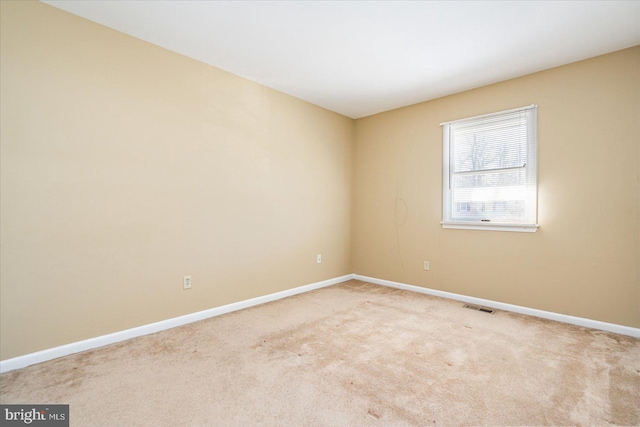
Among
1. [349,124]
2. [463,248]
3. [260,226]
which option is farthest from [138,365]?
[349,124]

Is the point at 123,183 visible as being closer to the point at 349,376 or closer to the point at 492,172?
the point at 349,376

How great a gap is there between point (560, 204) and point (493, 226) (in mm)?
658

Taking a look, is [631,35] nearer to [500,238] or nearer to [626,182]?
[626,182]

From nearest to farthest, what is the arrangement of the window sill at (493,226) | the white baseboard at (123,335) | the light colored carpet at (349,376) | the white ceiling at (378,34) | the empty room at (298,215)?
the light colored carpet at (349,376) → the empty room at (298,215) → the white baseboard at (123,335) → the white ceiling at (378,34) → the window sill at (493,226)

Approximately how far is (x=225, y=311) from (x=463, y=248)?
9.53 feet

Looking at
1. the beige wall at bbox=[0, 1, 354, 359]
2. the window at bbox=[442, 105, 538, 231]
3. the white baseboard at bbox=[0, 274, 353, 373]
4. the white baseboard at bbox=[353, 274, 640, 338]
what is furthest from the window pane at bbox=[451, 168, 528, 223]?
the white baseboard at bbox=[0, 274, 353, 373]

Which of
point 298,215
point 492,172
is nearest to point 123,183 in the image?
point 298,215

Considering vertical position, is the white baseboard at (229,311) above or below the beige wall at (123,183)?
below

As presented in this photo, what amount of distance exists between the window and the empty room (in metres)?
0.02

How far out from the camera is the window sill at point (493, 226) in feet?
10.7

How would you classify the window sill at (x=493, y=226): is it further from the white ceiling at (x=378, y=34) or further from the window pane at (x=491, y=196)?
the white ceiling at (x=378, y=34)

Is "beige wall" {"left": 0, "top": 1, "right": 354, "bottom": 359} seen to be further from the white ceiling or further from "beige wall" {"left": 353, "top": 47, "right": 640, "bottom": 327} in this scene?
"beige wall" {"left": 353, "top": 47, "right": 640, "bottom": 327}

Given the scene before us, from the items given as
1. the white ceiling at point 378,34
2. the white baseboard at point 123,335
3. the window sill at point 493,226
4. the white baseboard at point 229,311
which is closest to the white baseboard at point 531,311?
the white baseboard at point 229,311

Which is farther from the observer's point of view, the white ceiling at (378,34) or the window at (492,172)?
the window at (492,172)
